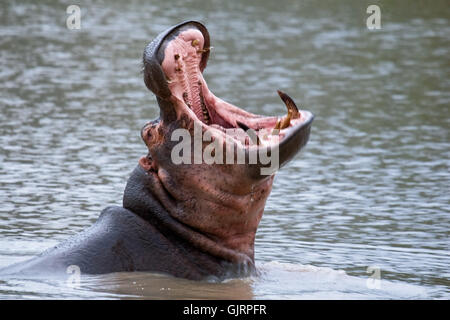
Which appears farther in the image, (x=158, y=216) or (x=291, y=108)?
(x=158, y=216)

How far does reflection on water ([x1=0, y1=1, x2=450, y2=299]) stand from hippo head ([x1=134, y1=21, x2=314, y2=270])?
371 millimetres

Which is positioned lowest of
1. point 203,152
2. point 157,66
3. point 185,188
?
point 185,188

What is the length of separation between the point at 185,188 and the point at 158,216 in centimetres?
25

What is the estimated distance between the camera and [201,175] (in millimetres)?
6906

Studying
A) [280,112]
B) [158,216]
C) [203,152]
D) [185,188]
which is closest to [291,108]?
[203,152]

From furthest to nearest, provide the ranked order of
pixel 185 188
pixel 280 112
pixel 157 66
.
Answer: pixel 280 112
pixel 185 188
pixel 157 66

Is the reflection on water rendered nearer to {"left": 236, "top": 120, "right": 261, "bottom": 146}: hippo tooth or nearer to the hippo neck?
the hippo neck

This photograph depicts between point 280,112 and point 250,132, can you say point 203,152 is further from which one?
point 280,112

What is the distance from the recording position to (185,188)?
6977 mm

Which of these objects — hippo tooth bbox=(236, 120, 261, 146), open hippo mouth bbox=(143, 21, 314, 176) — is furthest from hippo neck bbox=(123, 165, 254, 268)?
hippo tooth bbox=(236, 120, 261, 146)

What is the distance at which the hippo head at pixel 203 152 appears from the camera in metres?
6.85

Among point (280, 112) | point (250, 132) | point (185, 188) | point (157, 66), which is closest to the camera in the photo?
point (157, 66)

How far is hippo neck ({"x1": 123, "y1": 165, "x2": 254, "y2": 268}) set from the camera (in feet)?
23.1
